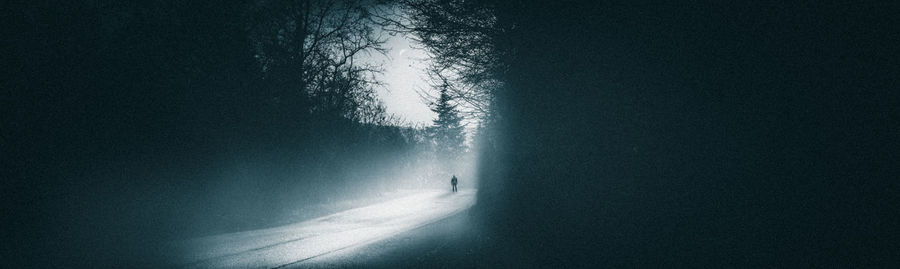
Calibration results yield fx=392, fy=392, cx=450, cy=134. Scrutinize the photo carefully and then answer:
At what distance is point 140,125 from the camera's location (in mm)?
10156

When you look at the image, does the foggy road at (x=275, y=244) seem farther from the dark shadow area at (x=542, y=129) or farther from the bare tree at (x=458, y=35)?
the bare tree at (x=458, y=35)

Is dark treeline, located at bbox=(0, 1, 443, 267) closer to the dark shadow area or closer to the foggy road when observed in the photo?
the dark shadow area

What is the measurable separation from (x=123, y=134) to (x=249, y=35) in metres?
5.57

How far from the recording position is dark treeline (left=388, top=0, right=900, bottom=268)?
3.43m

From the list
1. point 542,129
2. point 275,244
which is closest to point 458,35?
point 542,129

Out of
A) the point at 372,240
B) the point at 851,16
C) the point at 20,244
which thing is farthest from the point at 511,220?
the point at 20,244

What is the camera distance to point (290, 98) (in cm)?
1561

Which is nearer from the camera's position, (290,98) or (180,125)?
(180,125)

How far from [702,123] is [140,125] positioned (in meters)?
12.3

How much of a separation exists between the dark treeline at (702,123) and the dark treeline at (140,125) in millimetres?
7330

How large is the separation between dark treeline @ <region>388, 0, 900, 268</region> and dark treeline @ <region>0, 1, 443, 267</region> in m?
7.33

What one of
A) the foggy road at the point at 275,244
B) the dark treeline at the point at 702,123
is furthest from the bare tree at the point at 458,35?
the foggy road at the point at 275,244

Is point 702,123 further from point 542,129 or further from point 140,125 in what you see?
point 140,125

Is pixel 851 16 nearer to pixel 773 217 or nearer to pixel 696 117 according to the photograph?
pixel 696 117
